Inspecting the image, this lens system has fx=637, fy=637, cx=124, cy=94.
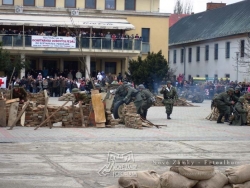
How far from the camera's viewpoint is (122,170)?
12094 mm

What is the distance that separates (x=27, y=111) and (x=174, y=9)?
287 ft

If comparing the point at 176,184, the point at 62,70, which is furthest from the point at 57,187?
the point at 62,70

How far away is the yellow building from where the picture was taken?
50.8 metres

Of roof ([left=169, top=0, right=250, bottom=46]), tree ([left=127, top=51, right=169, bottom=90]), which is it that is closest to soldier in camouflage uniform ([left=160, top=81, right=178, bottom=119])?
tree ([left=127, top=51, right=169, bottom=90])

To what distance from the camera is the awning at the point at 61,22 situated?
50719 millimetres

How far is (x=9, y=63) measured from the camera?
146 ft

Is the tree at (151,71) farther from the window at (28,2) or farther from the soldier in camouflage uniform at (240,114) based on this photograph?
the soldier in camouflage uniform at (240,114)

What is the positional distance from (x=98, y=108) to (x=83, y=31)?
103 ft

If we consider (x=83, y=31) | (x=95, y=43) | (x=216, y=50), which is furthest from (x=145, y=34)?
(x=216, y=50)

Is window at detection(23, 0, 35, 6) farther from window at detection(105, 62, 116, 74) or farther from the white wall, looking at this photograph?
the white wall

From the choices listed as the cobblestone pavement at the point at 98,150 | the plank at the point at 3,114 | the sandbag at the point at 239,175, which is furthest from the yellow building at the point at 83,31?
the sandbag at the point at 239,175

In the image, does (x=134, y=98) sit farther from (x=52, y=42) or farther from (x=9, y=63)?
(x=52, y=42)

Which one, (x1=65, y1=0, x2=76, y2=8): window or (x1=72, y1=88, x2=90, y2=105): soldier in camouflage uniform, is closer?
(x1=72, y1=88, x2=90, y2=105): soldier in camouflage uniform

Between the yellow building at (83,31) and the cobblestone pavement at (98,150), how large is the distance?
27344 millimetres
